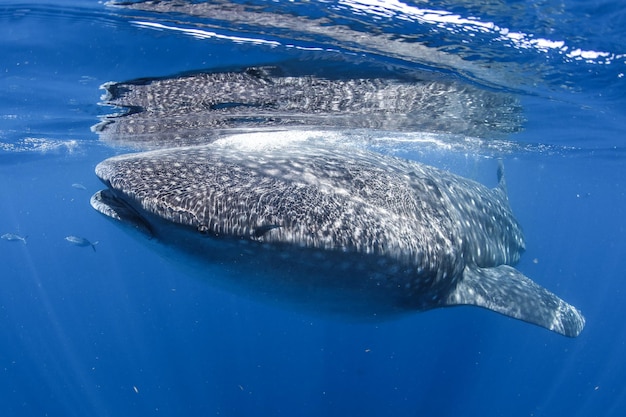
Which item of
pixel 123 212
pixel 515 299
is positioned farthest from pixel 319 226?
pixel 515 299

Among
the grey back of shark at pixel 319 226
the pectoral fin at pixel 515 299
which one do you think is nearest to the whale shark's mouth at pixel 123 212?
the grey back of shark at pixel 319 226

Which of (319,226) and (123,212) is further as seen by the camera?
(319,226)

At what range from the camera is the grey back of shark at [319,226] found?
150 inches

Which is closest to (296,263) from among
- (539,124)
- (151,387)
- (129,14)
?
(129,14)

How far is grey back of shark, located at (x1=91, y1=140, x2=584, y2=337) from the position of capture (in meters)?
3.81

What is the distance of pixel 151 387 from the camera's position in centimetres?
2406

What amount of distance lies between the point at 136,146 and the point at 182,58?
9.27 meters

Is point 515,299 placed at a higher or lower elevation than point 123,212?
lower

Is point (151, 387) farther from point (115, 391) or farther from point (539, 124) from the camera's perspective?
point (539, 124)

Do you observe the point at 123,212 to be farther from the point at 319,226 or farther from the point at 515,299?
the point at 515,299

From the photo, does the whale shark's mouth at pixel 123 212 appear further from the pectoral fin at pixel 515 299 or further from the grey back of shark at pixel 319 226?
the pectoral fin at pixel 515 299

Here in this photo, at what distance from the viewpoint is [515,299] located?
6.14 m

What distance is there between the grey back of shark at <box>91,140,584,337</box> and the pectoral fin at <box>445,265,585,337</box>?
17mm

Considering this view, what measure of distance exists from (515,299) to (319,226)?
132 inches
